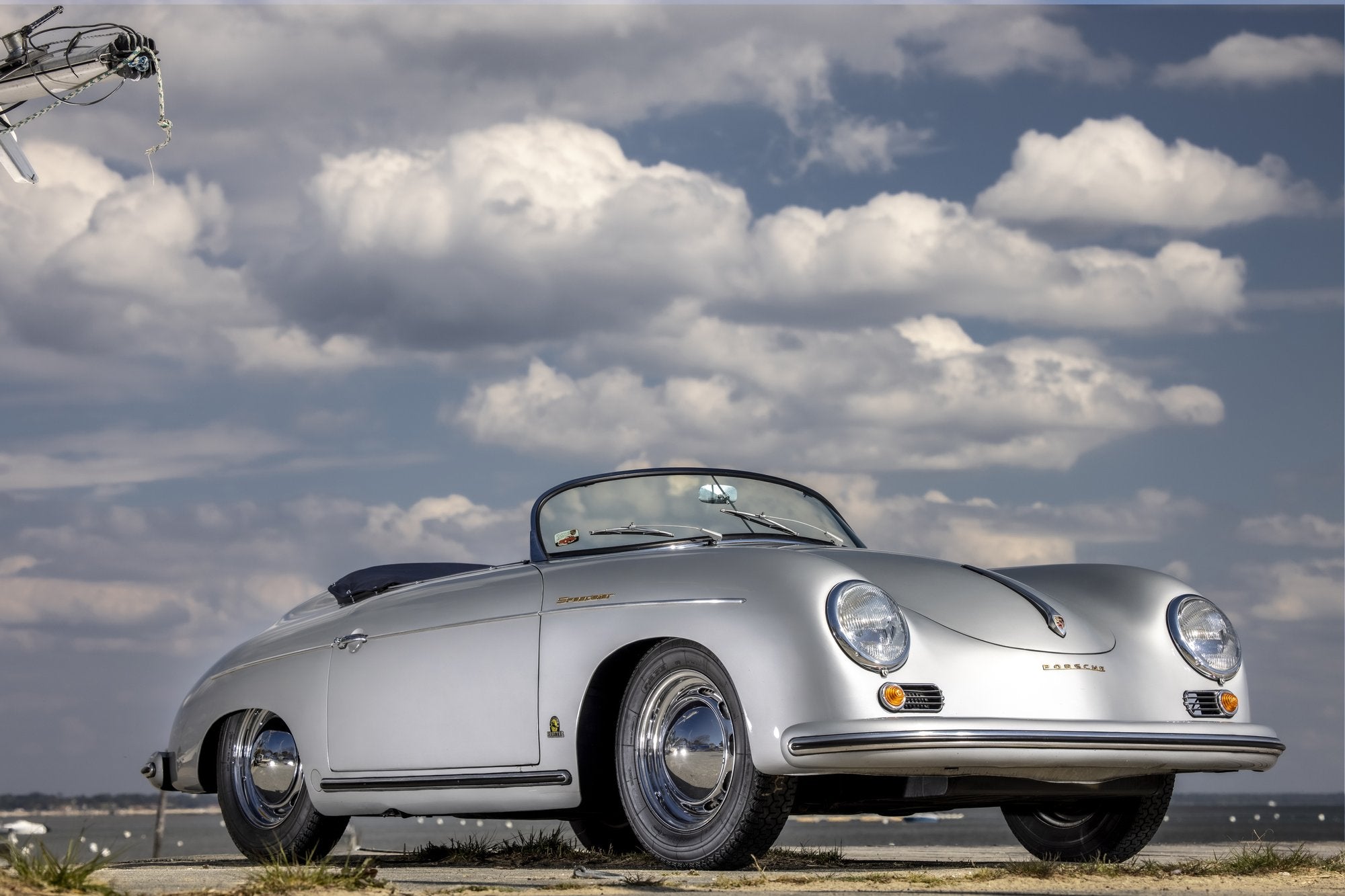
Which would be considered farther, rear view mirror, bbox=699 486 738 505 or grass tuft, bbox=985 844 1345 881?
rear view mirror, bbox=699 486 738 505

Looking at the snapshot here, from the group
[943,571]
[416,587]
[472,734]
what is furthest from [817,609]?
[416,587]

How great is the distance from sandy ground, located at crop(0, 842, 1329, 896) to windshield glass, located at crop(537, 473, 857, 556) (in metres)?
1.45

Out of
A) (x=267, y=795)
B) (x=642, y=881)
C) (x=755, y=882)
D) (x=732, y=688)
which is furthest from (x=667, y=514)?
(x=267, y=795)

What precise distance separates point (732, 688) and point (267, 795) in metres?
3.20

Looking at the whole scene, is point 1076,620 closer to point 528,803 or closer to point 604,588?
point 604,588

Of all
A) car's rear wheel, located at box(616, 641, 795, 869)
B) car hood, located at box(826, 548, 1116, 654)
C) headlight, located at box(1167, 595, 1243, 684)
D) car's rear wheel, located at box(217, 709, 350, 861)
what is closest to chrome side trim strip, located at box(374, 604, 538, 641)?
car's rear wheel, located at box(616, 641, 795, 869)

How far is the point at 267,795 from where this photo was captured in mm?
7480

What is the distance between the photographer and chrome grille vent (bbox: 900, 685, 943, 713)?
17.2 feet

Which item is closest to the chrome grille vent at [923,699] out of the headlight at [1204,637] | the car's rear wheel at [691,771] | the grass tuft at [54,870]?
the car's rear wheel at [691,771]

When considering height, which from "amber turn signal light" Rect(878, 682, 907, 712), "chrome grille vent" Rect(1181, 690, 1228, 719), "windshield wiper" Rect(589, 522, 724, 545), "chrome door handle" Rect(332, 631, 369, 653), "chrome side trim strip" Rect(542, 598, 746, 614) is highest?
"windshield wiper" Rect(589, 522, 724, 545)

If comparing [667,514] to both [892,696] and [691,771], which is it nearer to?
[691,771]

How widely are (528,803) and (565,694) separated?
497 mm

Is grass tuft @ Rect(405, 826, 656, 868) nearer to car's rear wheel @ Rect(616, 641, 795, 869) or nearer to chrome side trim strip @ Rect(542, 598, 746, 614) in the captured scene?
car's rear wheel @ Rect(616, 641, 795, 869)

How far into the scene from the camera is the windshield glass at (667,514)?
6770 mm
